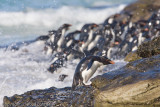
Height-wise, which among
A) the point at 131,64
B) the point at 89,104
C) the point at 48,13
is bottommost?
the point at 89,104

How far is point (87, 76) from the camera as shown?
22.0 ft

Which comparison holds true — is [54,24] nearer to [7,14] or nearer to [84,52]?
[7,14]

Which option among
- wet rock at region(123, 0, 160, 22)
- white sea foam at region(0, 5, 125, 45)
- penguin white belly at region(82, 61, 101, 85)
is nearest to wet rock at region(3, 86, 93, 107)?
penguin white belly at region(82, 61, 101, 85)

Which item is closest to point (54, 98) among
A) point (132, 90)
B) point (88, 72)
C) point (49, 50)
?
point (132, 90)

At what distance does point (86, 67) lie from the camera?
21.2 feet

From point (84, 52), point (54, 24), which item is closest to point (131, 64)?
point (84, 52)

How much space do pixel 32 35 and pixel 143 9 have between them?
6.21 m

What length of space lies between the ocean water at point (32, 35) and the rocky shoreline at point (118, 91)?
1373 millimetres

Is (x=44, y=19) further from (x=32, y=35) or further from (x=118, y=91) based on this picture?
(x=118, y=91)

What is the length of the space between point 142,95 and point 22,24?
19.6m

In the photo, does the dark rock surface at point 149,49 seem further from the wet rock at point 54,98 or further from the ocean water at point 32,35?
the ocean water at point 32,35

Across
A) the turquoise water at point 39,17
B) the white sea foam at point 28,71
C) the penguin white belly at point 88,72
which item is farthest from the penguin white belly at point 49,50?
the turquoise water at point 39,17

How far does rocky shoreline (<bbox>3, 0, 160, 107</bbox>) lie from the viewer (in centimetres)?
363

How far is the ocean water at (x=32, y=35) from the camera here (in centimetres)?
771
